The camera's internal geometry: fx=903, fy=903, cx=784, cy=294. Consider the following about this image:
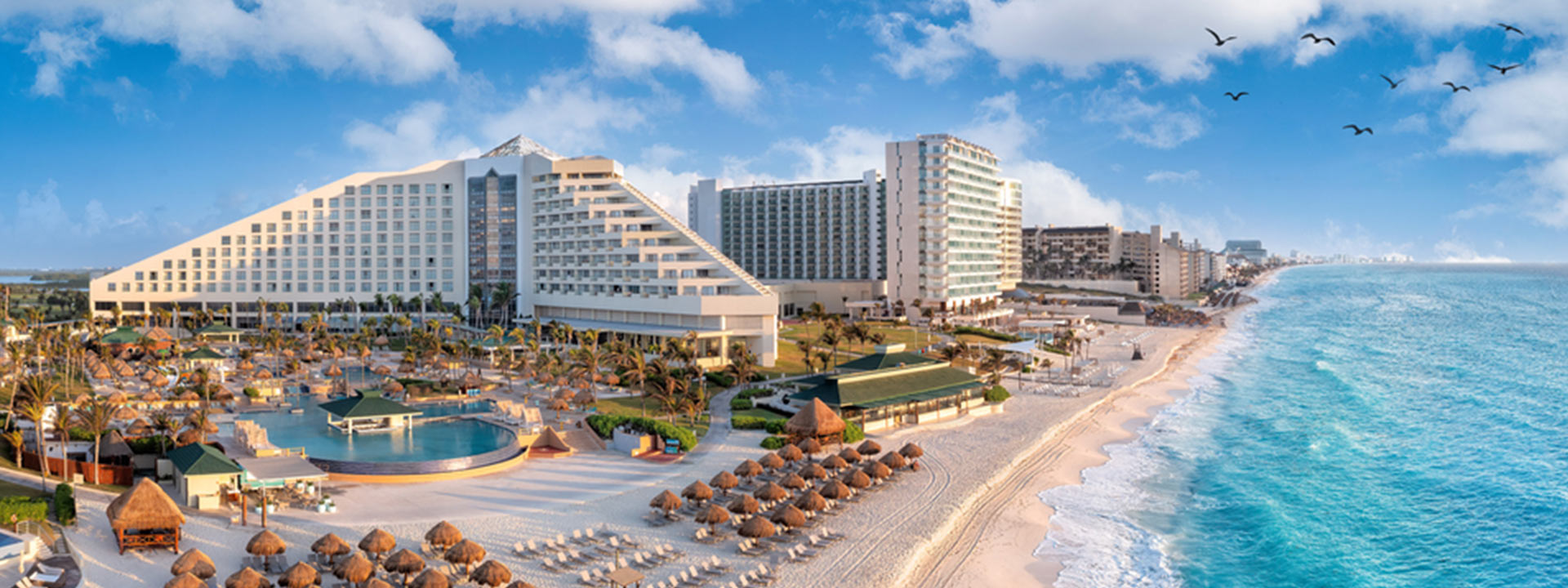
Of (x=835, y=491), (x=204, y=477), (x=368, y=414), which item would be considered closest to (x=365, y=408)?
(x=368, y=414)

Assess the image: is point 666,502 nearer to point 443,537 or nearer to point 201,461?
point 443,537

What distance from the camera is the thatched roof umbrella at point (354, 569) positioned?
23156mm

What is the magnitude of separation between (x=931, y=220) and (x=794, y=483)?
9168 centimetres

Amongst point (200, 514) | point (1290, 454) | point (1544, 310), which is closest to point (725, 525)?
point (200, 514)

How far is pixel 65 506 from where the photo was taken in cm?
2738

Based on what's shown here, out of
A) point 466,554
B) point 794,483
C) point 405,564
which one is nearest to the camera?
point 405,564

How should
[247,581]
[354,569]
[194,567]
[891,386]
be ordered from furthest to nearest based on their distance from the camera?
1. [891,386]
2. [354,569]
3. [194,567]
4. [247,581]

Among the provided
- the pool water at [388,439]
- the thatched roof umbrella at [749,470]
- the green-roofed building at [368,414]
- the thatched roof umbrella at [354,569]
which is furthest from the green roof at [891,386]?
the thatched roof umbrella at [354,569]

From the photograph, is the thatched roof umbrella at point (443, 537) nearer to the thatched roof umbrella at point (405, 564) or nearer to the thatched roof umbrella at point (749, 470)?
the thatched roof umbrella at point (405, 564)

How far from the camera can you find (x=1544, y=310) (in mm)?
169250

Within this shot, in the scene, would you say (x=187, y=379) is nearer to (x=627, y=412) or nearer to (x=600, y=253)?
(x=627, y=412)

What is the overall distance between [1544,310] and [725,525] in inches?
7893

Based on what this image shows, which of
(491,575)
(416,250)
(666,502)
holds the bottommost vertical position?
(491,575)

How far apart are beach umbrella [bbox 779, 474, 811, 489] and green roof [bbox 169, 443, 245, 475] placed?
1895 cm
